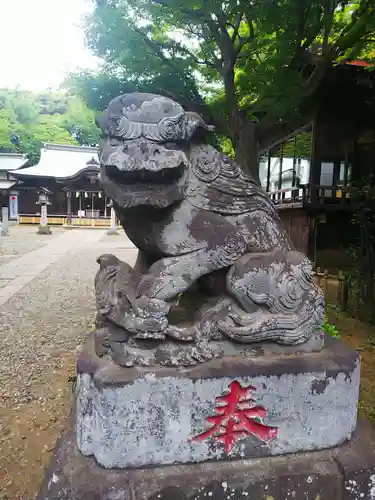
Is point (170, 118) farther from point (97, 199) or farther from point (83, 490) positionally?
point (97, 199)

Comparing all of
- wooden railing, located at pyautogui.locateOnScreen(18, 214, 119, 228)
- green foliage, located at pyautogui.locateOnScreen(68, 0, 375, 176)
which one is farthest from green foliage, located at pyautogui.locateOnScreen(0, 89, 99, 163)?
green foliage, located at pyautogui.locateOnScreen(68, 0, 375, 176)

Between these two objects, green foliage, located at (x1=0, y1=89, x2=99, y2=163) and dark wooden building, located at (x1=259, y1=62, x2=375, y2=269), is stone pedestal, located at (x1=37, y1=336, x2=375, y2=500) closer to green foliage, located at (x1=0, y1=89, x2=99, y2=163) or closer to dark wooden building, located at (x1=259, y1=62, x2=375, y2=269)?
dark wooden building, located at (x1=259, y1=62, x2=375, y2=269)

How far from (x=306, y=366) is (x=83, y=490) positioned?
1030mm

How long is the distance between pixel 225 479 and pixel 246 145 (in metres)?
4.91

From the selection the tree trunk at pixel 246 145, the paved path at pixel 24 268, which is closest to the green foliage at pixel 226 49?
the tree trunk at pixel 246 145

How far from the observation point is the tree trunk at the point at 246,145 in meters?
5.57

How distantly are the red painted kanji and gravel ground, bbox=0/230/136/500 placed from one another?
124cm

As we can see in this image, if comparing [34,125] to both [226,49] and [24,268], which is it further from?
[226,49]

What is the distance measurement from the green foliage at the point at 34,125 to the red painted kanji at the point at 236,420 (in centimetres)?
2831

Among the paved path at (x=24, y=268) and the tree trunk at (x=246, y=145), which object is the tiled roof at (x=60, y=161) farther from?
the tree trunk at (x=246, y=145)

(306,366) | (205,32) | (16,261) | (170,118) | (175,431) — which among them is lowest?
(16,261)

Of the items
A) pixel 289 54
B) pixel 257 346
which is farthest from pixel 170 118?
pixel 289 54

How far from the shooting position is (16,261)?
1031cm

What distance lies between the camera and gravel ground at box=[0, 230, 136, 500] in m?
2.28
